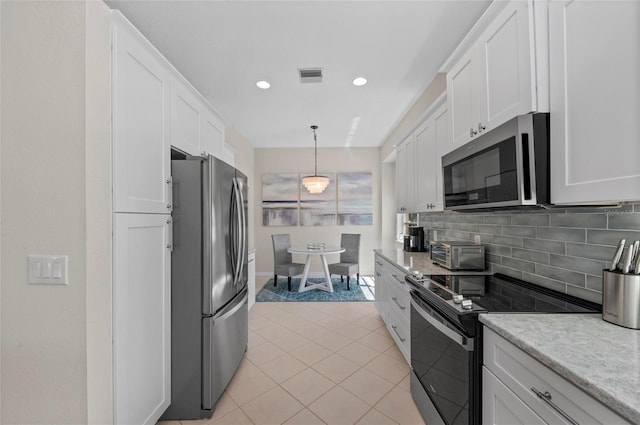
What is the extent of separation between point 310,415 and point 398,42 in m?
2.78

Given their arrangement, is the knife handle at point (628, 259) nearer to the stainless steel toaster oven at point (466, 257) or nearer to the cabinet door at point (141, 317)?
the stainless steel toaster oven at point (466, 257)

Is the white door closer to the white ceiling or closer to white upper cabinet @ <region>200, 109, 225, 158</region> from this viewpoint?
white upper cabinet @ <region>200, 109, 225, 158</region>

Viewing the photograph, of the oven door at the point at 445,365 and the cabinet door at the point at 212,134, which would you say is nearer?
the oven door at the point at 445,365

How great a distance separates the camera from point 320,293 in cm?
449

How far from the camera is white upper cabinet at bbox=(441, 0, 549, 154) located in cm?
117

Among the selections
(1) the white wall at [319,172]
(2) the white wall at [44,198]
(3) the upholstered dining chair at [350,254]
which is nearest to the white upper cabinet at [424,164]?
(3) the upholstered dining chair at [350,254]

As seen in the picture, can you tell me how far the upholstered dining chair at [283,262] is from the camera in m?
4.63

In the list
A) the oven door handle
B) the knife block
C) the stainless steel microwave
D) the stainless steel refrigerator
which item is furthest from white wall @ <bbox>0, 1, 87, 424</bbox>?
the knife block

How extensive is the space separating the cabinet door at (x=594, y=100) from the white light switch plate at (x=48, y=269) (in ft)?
6.90

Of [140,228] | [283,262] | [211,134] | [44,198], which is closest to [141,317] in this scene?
[140,228]

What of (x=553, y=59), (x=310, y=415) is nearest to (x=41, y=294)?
(x=310, y=415)

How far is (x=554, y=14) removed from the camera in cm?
112

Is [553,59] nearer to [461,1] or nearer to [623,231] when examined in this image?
[623,231]

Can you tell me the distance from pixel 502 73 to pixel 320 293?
385 centimetres
